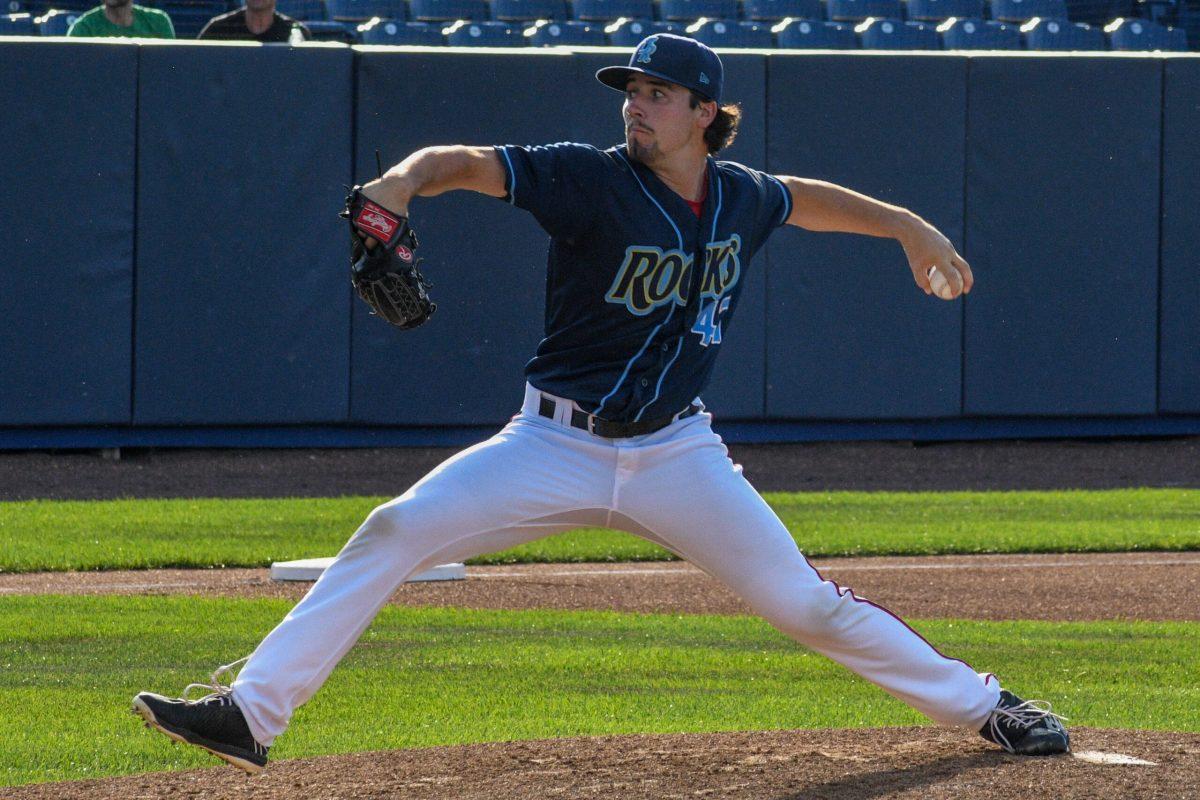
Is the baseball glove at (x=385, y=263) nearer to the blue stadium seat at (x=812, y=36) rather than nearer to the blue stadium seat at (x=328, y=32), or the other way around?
the blue stadium seat at (x=328, y=32)

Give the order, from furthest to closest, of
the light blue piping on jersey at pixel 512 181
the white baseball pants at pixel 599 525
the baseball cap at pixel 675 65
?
the baseball cap at pixel 675 65
the light blue piping on jersey at pixel 512 181
the white baseball pants at pixel 599 525

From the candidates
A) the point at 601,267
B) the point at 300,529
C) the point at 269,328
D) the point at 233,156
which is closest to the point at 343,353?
the point at 269,328

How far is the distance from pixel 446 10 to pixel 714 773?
12558mm

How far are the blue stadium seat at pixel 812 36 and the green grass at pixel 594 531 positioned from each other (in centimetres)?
520

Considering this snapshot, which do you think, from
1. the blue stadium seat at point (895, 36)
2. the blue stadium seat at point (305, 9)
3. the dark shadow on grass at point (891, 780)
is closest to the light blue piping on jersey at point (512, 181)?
the dark shadow on grass at point (891, 780)

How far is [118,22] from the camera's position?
12156mm

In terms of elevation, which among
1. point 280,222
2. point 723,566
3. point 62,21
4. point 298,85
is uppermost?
point 62,21

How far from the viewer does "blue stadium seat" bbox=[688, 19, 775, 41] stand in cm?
1502

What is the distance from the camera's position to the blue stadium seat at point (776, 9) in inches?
641

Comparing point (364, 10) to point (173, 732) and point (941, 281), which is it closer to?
point (941, 281)

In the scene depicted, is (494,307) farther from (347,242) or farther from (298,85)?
(298,85)

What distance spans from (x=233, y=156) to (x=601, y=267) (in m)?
8.28

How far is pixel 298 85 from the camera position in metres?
12.0

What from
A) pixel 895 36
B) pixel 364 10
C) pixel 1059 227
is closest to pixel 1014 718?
pixel 1059 227
